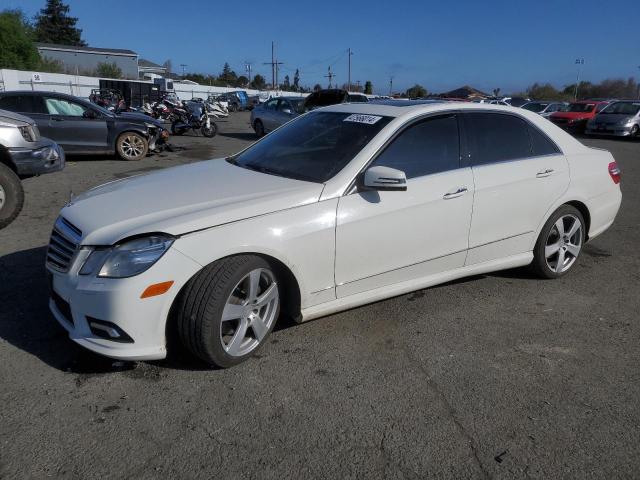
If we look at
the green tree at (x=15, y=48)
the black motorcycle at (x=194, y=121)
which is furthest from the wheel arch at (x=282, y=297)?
the green tree at (x=15, y=48)

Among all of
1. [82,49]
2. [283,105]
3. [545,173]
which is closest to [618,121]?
[283,105]

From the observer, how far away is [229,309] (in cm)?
293

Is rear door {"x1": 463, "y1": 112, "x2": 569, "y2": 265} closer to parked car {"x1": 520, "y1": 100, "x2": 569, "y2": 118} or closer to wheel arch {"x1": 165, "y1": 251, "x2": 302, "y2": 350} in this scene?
wheel arch {"x1": 165, "y1": 251, "x2": 302, "y2": 350}

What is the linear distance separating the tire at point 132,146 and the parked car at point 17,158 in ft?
17.3

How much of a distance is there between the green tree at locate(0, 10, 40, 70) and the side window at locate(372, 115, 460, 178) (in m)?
56.1

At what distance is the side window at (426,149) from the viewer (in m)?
3.54

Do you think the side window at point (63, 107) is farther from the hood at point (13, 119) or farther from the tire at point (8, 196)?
the tire at point (8, 196)

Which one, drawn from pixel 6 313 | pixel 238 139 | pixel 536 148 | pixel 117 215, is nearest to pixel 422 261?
pixel 536 148

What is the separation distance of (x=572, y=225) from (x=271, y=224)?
2.99 metres

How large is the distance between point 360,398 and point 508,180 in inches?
85.5

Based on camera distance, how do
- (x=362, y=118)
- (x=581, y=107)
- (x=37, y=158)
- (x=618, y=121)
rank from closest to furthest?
(x=362, y=118), (x=37, y=158), (x=618, y=121), (x=581, y=107)

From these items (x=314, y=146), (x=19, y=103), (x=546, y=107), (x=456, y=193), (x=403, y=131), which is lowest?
(x=546, y=107)

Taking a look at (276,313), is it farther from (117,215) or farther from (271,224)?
(117,215)

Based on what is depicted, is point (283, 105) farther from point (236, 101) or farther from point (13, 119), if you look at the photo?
point (236, 101)
